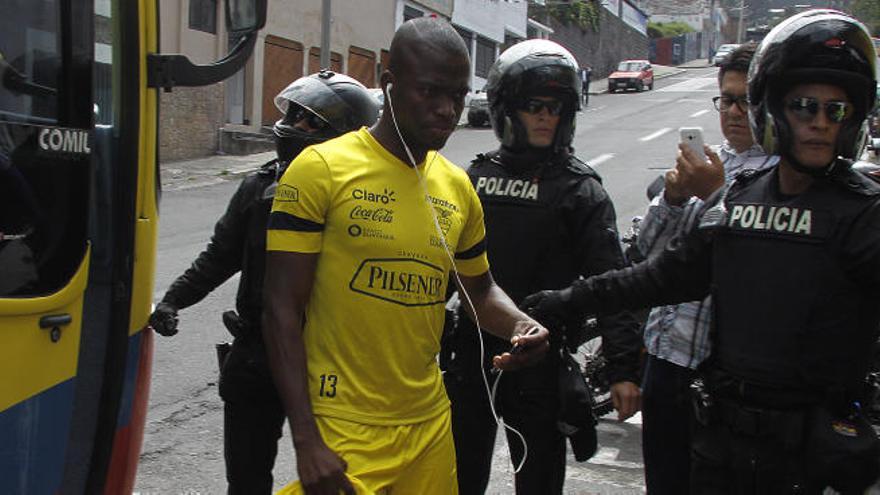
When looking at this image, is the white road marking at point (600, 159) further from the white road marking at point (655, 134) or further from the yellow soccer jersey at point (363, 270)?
the yellow soccer jersey at point (363, 270)

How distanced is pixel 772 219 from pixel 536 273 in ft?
3.07

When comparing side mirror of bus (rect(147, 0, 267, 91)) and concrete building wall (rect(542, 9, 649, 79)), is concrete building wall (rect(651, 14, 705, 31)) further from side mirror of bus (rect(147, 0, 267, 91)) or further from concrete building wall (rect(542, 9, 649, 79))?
side mirror of bus (rect(147, 0, 267, 91))

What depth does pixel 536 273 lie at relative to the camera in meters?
3.27

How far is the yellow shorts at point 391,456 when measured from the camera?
7.68ft

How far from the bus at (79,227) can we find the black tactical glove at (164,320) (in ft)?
0.37

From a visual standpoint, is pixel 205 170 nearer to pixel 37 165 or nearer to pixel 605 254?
pixel 605 254

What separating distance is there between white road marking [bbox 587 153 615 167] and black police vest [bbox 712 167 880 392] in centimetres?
1807

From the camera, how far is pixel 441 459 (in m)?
2.55

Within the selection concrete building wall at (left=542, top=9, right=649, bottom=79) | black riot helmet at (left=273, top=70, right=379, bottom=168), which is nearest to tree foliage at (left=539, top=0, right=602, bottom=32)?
concrete building wall at (left=542, top=9, right=649, bottom=79)

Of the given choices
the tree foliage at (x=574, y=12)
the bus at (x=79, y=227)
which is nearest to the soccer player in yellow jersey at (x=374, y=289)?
the bus at (x=79, y=227)

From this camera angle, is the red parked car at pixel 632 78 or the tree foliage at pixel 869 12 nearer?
the tree foliage at pixel 869 12

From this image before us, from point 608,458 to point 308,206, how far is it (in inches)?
130

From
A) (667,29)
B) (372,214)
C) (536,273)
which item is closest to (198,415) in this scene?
(536,273)

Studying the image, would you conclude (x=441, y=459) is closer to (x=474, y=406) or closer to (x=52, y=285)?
(x=474, y=406)
